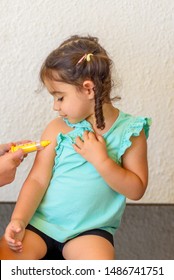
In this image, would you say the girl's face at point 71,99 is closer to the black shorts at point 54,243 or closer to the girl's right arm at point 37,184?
the girl's right arm at point 37,184

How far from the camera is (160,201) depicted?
1622 millimetres

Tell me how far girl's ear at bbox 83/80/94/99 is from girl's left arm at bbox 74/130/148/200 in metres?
0.07

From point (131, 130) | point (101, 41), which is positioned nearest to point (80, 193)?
point (131, 130)

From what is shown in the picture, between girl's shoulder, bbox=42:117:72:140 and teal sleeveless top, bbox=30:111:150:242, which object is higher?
girl's shoulder, bbox=42:117:72:140

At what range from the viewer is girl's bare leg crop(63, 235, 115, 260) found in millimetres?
914

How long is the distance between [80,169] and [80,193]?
47 mm

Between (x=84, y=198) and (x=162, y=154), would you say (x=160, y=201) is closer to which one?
(x=162, y=154)

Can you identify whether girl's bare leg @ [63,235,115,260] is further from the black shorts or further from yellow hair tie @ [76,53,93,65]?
yellow hair tie @ [76,53,93,65]

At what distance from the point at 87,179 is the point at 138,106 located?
57cm

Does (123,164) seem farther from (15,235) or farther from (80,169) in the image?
(15,235)

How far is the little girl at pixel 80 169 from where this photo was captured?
95cm

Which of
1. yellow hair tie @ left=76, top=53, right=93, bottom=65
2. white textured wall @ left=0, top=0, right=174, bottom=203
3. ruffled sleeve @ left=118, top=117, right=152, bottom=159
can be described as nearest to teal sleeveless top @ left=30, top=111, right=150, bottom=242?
ruffled sleeve @ left=118, top=117, right=152, bottom=159

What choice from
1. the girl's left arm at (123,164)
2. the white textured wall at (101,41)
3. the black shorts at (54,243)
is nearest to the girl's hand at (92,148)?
the girl's left arm at (123,164)

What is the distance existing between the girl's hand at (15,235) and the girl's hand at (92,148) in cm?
18
